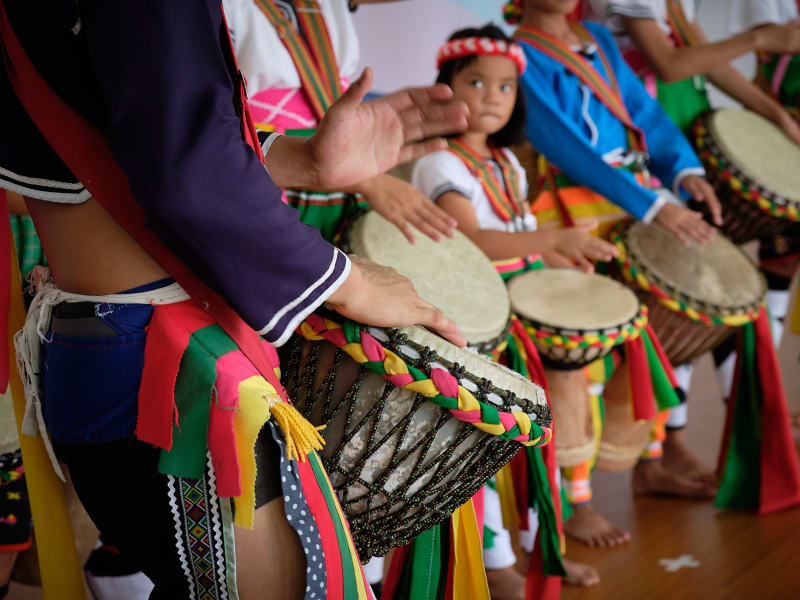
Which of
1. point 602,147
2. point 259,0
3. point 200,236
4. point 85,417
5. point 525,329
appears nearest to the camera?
point 200,236

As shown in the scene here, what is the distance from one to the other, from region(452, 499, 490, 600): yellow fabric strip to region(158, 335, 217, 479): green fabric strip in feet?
1.90

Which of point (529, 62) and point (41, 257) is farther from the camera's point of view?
point (529, 62)

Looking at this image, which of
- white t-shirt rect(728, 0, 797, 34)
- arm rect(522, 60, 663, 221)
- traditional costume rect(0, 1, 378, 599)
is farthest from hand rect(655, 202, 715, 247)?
traditional costume rect(0, 1, 378, 599)

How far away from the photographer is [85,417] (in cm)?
92

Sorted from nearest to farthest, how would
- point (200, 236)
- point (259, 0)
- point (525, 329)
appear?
point (200, 236)
point (259, 0)
point (525, 329)

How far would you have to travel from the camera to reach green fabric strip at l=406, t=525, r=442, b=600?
4.45ft

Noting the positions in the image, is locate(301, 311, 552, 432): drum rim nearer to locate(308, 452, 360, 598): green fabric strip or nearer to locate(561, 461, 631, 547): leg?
locate(308, 452, 360, 598): green fabric strip

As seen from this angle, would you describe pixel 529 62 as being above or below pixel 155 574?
above

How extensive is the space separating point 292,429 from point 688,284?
1.65 meters

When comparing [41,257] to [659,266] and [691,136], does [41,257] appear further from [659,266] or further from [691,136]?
[691,136]

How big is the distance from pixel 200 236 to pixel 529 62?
1.79m

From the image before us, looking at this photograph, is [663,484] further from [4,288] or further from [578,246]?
[4,288]

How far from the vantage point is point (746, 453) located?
8.46 feet

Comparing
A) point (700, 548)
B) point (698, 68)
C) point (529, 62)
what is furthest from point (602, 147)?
point (700, 548)
